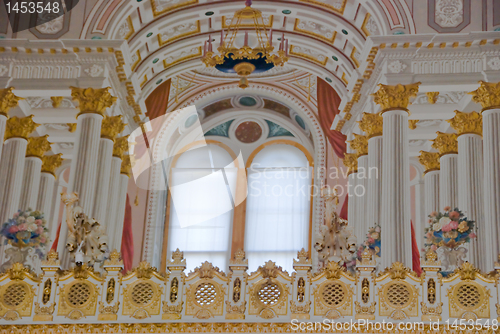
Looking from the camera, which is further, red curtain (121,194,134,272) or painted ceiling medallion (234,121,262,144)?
painted ceiling medallion (234,121,262,144)

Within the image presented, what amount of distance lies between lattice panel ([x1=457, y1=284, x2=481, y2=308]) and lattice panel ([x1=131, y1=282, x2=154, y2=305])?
3872 millimetres

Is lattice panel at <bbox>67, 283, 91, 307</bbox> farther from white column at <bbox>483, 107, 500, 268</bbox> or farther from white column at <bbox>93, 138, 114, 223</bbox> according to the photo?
white column at <bbox>483, 107, 500, 268</bbox>

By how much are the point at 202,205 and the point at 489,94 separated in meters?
8.87

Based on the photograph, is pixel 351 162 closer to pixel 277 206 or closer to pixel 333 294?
pixel 277 206

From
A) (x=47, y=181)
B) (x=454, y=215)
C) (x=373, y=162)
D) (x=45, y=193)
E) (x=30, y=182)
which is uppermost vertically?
(x=47, y=181)

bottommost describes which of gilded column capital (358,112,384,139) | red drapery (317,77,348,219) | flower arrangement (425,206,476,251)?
flower arrangement (425,206,476,251)

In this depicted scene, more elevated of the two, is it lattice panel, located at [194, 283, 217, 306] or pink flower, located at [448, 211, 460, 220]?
pink flower, located at [448, 211, 460, 220]

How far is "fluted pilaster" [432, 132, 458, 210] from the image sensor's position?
16312 millimetres

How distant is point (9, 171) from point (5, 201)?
0.81 meters

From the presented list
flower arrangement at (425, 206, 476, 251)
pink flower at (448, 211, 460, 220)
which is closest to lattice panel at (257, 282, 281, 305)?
flower arrangement at (425, 206, 476, 251)

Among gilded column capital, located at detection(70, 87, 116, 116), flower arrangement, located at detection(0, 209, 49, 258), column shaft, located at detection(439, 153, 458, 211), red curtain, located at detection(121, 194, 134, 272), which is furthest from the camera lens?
red curtain, located at detection(121, 194, 134, 272)

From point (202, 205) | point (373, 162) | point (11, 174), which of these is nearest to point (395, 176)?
point (373, 162)

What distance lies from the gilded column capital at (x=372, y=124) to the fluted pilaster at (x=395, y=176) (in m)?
0.91

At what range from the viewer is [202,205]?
20266 mm
